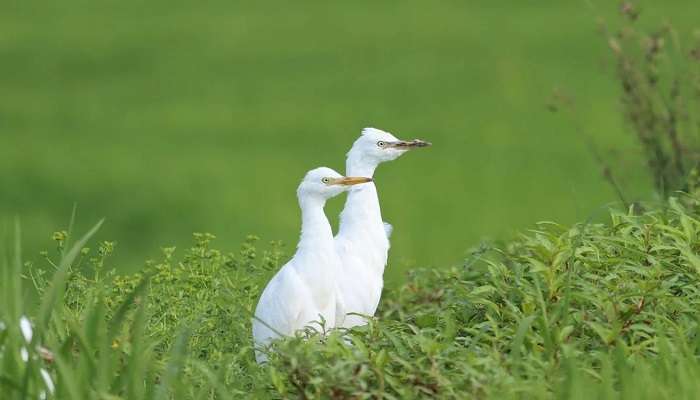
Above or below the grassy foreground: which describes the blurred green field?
above

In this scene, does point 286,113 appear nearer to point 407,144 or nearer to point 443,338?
point 407,144

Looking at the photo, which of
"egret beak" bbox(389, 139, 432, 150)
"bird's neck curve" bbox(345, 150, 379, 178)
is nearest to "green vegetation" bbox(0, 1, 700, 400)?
"bird's neck curve" bbox(345, 150, 379, 178)

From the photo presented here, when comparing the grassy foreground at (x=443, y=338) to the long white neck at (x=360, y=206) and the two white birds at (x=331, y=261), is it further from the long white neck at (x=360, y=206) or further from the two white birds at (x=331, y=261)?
the long white neck at (x=360, y=206)

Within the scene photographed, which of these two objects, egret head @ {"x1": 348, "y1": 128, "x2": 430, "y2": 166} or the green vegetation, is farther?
egret head @ {"x1": 348, "y1": 128, "x2": 430, "y2": 166}

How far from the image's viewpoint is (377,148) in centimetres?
675

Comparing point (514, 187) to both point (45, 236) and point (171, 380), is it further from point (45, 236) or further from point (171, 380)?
point (171, 380)

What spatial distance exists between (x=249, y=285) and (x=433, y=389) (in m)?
1.82

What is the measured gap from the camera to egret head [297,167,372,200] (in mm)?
6031

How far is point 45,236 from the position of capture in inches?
488

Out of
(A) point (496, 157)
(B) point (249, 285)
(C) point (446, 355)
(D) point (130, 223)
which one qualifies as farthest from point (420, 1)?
(C) point (446, 355)

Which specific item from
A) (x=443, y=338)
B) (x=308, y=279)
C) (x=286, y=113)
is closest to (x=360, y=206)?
(x=308, y=279)

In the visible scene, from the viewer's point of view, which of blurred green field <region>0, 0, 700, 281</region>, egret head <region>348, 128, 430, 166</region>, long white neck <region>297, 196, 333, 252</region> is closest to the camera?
long white neck <region>297, 196, 333, 252</region>

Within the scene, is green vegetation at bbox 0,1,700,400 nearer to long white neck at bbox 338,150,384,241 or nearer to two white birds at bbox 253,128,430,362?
two white birds at bbox 253,128,430,362

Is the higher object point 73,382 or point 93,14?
point 93,14
